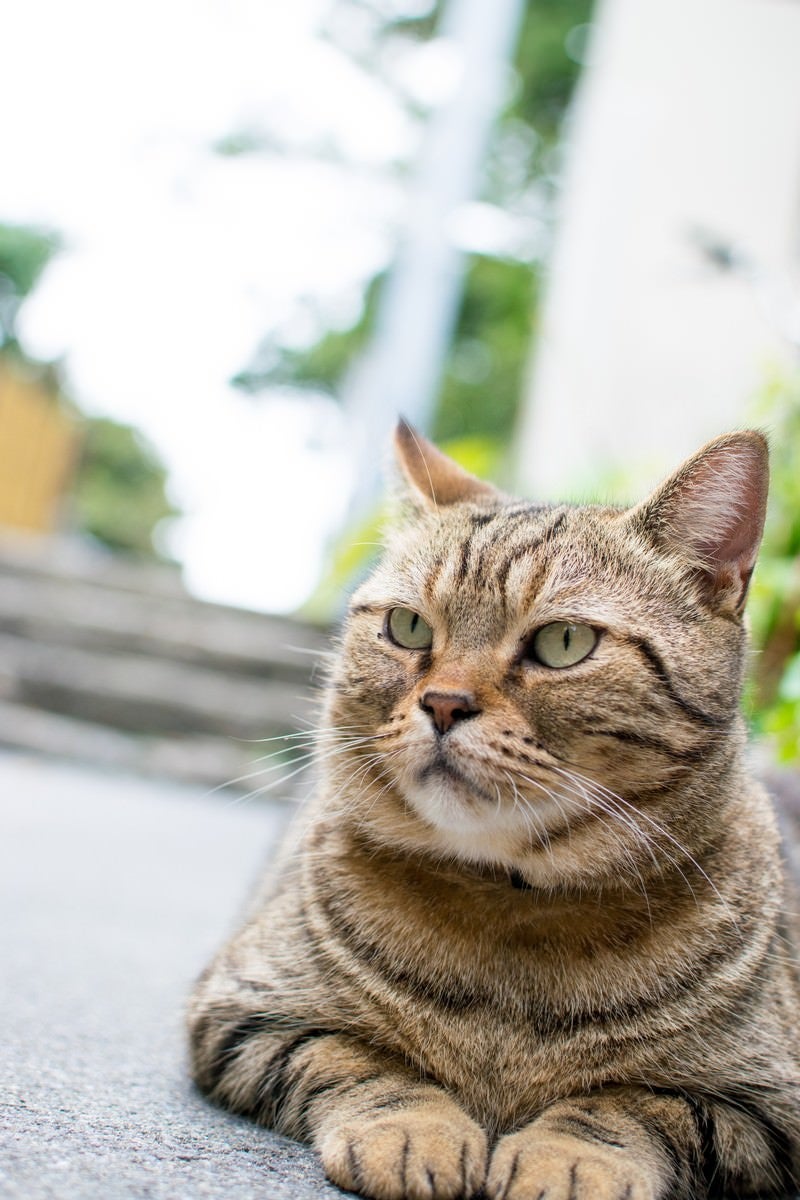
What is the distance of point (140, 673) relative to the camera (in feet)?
22.4

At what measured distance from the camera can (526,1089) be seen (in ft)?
4.79

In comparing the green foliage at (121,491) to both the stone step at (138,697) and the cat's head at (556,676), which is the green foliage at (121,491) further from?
the cat's head at (556,676)

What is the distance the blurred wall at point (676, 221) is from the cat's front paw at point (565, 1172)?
6.20 metres

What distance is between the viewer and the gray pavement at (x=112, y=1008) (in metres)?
1.23

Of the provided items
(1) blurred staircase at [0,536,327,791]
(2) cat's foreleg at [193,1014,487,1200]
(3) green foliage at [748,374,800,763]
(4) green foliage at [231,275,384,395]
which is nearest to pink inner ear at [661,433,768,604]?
(2) cat's foreleg at [193,1014,487,1200]

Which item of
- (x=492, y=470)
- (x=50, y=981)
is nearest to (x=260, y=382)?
(x=492, y=470)

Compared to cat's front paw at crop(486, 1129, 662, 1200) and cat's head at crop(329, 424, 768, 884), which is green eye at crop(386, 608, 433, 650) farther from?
cat's front paw at crop(486, 1129, 662, 1200)

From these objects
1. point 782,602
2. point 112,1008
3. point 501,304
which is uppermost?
point 501,304

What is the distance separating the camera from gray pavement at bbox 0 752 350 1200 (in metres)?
1.23

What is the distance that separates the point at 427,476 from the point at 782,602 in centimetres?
244

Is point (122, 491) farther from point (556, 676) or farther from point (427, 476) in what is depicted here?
point (556, 676)

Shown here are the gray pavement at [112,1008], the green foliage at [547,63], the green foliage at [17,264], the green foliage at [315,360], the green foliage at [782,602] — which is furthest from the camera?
the green foliage at [17,264]

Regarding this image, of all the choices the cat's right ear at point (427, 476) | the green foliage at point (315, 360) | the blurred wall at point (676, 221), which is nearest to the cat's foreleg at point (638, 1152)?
the cat's right ear at point (427, 476)

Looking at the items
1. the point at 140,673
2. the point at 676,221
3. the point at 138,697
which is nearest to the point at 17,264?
the point at 676,221
